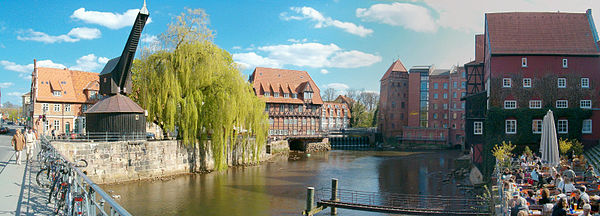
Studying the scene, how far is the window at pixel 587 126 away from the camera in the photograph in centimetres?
2419

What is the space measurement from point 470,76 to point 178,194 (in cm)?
2390

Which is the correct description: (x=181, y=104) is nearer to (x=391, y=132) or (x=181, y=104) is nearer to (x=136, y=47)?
(x=136, y=47)

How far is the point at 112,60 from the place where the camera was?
87.2 ft

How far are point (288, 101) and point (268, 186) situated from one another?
2816 cm

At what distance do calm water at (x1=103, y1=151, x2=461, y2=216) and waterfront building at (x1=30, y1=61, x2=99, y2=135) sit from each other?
56.3 feet

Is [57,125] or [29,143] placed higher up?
[57,125]

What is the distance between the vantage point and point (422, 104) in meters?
58.6

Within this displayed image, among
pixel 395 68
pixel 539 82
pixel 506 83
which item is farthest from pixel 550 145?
pixel 395 68

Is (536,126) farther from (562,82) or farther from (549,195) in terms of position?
(549,195)

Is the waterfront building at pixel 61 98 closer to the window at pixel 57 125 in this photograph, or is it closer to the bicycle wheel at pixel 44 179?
the window at pixel 57 125

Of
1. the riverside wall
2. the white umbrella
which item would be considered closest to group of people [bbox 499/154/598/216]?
the white umbrella

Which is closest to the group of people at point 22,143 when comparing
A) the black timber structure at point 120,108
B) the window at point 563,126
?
the black timber structure at point 120,108

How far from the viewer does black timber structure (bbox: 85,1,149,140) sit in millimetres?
23234

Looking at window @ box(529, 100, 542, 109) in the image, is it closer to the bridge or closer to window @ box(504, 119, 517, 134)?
window @ box(504, 119, 517, 134)
